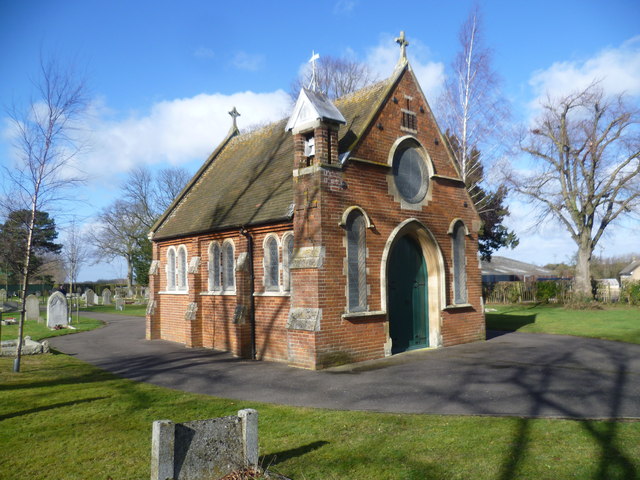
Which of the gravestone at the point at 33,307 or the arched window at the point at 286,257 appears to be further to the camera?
the gravestone at the point at 33,307

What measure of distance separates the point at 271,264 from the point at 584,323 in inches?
611

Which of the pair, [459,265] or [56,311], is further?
[56,311]

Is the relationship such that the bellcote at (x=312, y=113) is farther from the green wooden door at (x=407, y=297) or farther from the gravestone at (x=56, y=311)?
the gravestone at (x=56, y=311)

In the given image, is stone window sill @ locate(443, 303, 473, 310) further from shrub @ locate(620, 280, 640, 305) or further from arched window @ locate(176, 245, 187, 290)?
shrub @ locate(620, 280, 640, 305)

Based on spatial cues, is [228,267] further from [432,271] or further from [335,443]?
[335,443]

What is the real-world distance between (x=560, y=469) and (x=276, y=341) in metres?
9.50

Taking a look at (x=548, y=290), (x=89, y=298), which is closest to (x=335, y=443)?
(x=548, y=290)

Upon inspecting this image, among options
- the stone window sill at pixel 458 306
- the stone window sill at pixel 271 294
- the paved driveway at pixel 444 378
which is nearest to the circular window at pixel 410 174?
the stone window sill at pixel 458 306

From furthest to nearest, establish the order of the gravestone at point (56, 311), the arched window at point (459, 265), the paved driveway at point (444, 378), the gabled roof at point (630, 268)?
the gabled roof at point (630, 268) → the gravestone at point (56, 311) → the arched window at point (459, 265) → the paved driveway at point (444, 378)

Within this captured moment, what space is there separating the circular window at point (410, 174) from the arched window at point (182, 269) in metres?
8.97

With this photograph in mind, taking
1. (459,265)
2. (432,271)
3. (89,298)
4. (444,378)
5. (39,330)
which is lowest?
(444,378)

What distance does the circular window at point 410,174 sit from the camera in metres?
15.2

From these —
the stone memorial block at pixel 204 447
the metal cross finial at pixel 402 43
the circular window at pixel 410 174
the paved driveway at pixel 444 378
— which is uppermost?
the metal cross finial at pixel 402 43

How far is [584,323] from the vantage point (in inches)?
883
